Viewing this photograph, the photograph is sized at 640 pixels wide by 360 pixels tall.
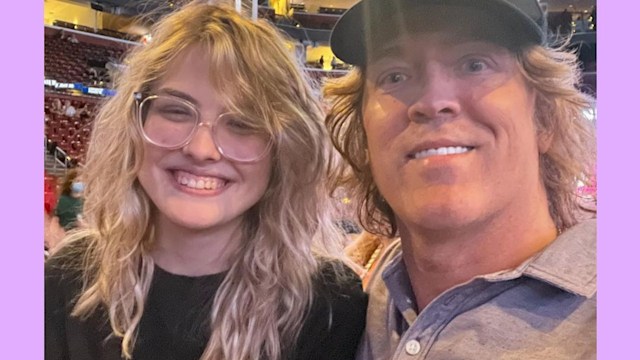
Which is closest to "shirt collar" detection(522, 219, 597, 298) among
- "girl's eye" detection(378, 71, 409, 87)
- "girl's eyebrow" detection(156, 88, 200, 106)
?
"girl's eye" detection(378, 71, 409, 87)

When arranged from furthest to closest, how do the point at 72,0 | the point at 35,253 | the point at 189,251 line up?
the point at 189,251
the point at 72,0
the point at 35,253

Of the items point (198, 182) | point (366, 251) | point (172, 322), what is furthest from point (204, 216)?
Result: point (366, 251)

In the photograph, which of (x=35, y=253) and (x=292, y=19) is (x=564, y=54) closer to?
(x=292, y=19)

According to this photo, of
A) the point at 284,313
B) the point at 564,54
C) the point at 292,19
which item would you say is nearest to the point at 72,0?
the point at 292,19

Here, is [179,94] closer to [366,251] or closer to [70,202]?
[70,202]

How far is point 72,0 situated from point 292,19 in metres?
0.34

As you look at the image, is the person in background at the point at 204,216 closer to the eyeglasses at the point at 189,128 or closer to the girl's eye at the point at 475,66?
the eyeglasses at the point at 189,128

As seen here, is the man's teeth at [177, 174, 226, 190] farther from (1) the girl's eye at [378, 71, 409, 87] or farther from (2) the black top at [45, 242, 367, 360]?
(1) the girl's eye at [378, 71, 409, 87]

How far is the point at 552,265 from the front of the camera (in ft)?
2.44

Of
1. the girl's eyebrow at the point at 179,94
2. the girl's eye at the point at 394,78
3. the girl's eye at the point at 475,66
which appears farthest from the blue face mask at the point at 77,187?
the girl's eye at the point at 475,66

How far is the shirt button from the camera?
790 millimetres

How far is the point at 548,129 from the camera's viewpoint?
0.82 metres

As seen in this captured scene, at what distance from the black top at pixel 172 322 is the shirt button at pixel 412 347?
21 centimetres

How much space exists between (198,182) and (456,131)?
41 cm
